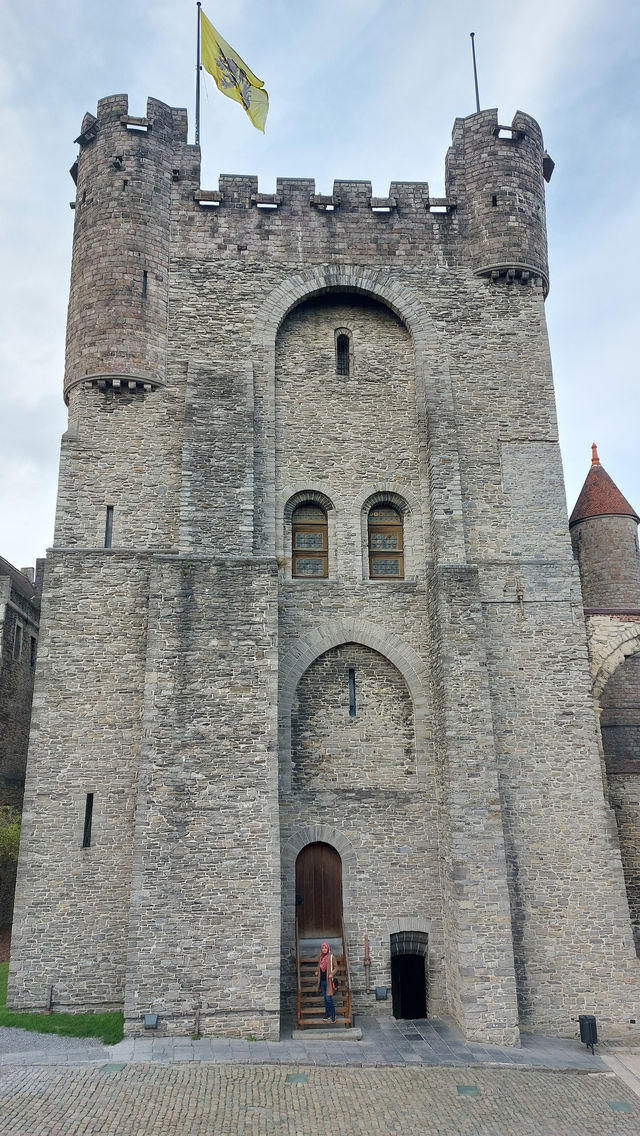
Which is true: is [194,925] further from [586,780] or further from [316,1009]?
[586,780]

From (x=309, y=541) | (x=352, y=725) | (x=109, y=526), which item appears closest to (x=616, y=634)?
(x=352, y=725)

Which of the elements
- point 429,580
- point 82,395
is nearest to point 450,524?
point 429,580

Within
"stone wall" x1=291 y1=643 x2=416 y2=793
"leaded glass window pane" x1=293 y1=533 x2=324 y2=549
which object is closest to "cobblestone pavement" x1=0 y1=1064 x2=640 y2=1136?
"stone wall" x1=291 y1=643 x2=416 y2=793

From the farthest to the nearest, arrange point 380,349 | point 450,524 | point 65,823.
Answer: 1. point 380,349
2. point 450,524
3. point 65,823

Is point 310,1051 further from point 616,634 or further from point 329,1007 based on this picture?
point 616,634

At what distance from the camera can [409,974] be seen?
14367mm

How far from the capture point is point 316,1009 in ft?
42.4

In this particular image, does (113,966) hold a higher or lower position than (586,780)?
lower

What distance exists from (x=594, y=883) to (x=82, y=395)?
1395 cm

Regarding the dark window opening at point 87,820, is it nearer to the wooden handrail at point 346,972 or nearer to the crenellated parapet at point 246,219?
the wooden handrail at point 346,972

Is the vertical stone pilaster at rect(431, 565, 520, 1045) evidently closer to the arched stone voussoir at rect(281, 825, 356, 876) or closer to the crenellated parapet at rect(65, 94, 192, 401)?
the arched stone voussoir at rect(281, 825, 356, 876)

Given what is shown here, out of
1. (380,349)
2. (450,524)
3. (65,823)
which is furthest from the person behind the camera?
(380,349)

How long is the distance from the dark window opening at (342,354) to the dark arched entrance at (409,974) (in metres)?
11.8

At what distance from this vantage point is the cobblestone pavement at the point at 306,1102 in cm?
926
